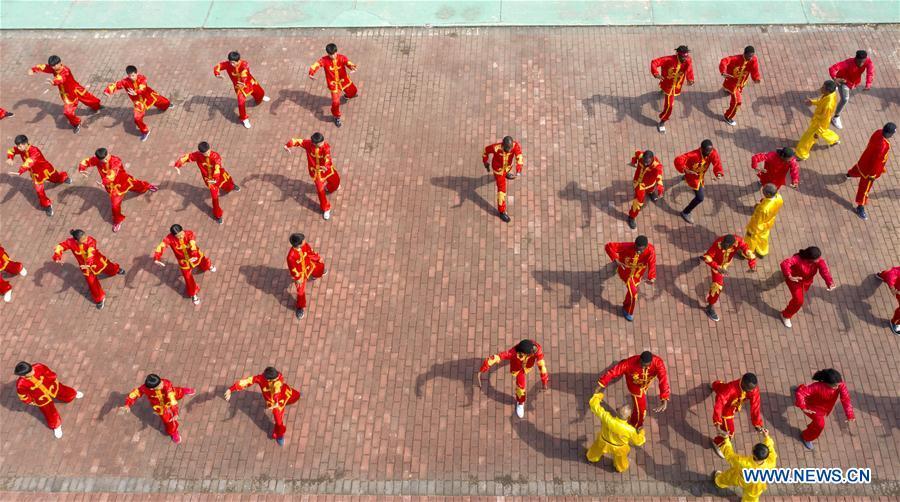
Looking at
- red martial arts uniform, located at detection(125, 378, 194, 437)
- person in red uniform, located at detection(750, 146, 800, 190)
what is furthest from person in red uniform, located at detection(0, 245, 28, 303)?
person in red uniform, located at detection(750, 146, 800, 190)

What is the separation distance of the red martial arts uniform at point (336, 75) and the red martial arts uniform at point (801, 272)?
29.2 feet

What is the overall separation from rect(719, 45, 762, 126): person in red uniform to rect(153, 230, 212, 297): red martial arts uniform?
409 inches

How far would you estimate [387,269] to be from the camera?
12.3m

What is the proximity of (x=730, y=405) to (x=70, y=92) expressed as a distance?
14.0m

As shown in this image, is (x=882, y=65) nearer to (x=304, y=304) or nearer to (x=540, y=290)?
(x=540, y=290)

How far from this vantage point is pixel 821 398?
931 centimetres

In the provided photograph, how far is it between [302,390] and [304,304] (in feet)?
4.99

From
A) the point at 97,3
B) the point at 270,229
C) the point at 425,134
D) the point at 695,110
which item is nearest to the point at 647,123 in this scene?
the point at 695,110

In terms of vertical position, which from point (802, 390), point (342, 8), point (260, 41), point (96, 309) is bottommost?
point (802, 390)

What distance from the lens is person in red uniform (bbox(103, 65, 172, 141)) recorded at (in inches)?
555

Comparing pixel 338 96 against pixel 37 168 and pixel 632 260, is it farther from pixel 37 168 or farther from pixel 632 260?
pixel 632 260

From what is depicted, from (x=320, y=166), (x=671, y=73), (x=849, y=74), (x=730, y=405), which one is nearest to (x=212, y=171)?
(x=320, y=166)

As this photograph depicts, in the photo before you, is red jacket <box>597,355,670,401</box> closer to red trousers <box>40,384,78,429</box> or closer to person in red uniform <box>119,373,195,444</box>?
person in red uniform <box>119,373,195,444</box>

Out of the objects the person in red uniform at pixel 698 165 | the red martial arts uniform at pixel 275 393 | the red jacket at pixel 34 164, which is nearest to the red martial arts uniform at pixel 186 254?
the red martial arts uniform at pixel 275 393
